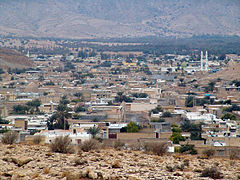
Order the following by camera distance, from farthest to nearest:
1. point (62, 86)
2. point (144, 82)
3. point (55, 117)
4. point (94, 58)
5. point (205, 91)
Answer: point (94, 58)
point (144, 82)
point (62, 86)
point (205, 91)
point (55, 117)

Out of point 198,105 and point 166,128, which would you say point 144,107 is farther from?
point 166,128

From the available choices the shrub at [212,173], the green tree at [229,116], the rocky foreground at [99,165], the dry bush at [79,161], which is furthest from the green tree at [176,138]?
the shrub at [212,173]

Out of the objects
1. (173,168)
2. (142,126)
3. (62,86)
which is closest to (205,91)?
(62,86)

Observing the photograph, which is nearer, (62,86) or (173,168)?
(173,168)

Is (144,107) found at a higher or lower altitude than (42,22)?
lower

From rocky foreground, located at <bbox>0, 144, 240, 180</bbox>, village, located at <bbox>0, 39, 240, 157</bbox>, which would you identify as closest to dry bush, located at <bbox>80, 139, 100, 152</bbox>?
rocky foreground, located at <bbox>0, 144, 240, 180</bbox>

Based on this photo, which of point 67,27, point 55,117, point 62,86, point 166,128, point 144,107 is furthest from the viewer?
point 67,27

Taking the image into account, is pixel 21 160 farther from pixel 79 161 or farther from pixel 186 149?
pixel 186 149
